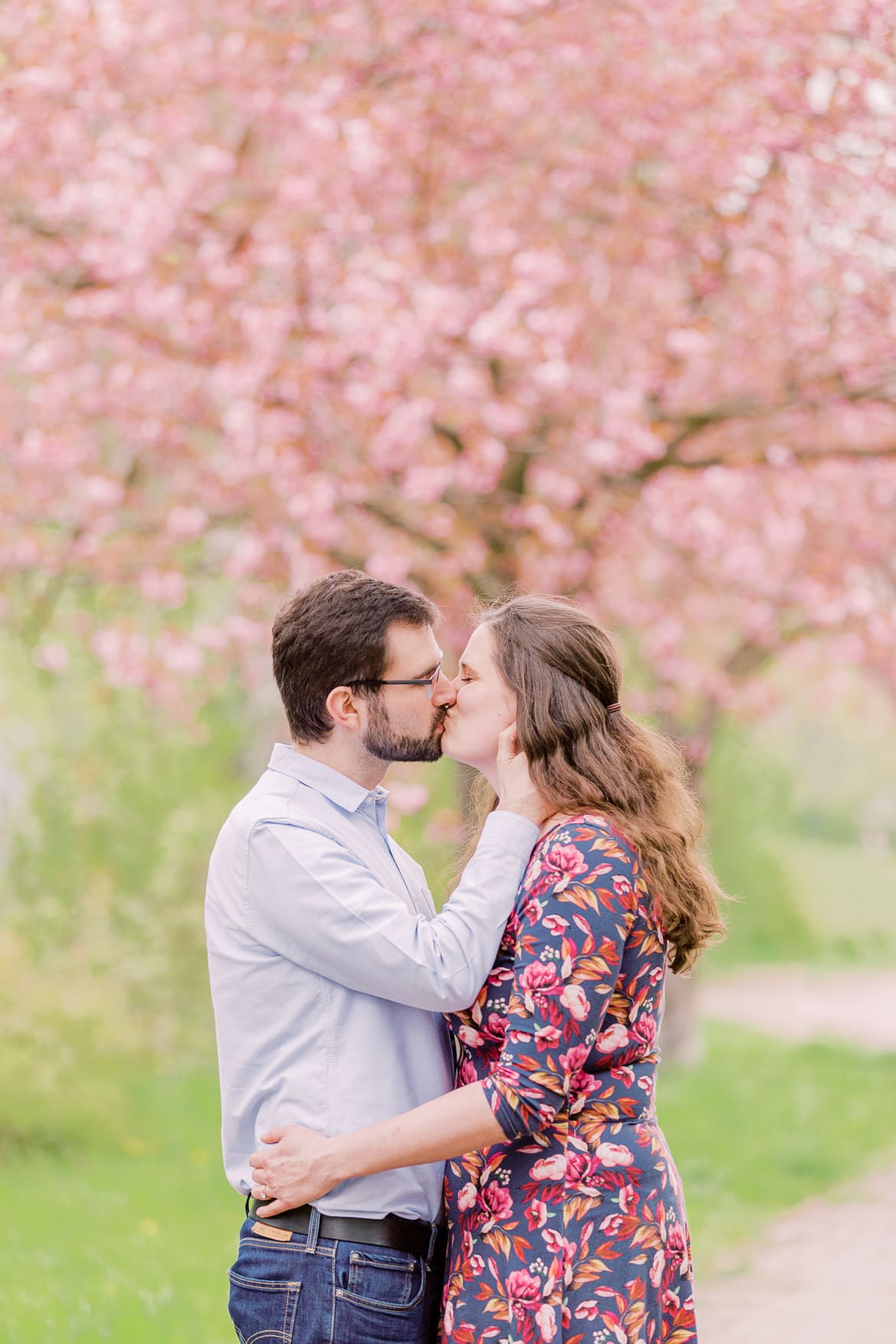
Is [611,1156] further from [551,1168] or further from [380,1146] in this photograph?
[380,1146]

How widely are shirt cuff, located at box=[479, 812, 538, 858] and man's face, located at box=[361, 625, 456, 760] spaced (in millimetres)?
256

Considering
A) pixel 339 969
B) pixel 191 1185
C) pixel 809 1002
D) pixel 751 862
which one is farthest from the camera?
pixel 751 862

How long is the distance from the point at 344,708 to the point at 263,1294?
1004 millimetres

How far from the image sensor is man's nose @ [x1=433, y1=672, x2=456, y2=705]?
8.94 ft

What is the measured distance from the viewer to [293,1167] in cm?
238

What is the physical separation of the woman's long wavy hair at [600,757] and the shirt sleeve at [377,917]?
149 millimetres

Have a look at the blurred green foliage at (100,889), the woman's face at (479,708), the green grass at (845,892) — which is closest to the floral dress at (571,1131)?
the woman's face at (479,708)

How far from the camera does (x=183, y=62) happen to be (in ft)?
26.2

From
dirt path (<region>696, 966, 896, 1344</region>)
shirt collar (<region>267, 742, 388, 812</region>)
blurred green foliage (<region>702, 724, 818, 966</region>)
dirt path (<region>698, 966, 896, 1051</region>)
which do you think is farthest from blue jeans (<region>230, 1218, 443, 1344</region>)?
blurred green foliage (<region>702, 724, 818, 966</region>)

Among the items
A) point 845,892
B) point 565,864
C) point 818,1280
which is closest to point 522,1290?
point 565,864

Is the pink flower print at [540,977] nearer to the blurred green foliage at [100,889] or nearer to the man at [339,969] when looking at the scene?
the man at [339,969]

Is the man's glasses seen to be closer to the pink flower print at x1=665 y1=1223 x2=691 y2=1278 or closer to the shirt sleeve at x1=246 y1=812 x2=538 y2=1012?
the shirt sleeve at x1=246 y1=812 x2=538 y2=1012

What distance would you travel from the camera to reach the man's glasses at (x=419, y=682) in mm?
2664

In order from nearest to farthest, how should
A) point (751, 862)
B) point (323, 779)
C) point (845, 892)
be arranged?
point (323, 779)
point (751, 862)
point (845, 892)
